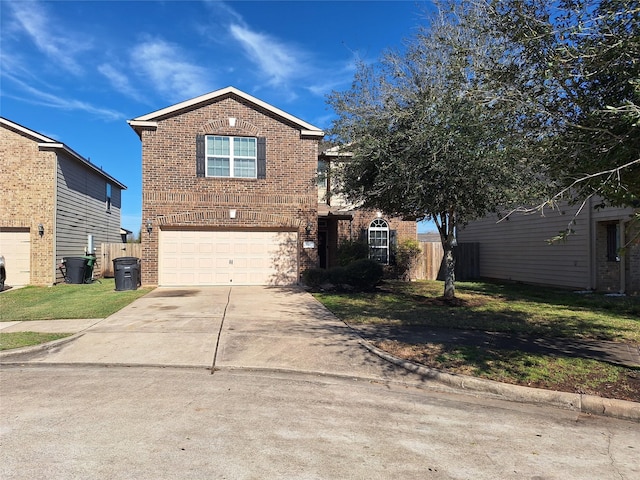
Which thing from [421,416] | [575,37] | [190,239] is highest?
[575,37]

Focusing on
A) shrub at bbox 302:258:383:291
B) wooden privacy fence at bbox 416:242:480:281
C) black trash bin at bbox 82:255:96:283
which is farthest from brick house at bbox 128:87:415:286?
wooden privacy fence at bbox 416:242:480:281

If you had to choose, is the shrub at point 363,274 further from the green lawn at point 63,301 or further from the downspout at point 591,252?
the downspout at point 591,252

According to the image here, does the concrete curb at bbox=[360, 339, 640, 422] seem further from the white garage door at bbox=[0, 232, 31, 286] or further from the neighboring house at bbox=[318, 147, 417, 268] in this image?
the white garage door at bbox=[0, 232, 31, 286]

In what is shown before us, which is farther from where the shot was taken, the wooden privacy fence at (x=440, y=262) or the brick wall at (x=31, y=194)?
the wooden privacy fence at (x=440, y=262)

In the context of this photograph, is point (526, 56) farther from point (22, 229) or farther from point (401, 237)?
point (22, 229)

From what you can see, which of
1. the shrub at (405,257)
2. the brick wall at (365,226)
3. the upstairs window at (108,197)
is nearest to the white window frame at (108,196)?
the upstairs window at (108,197)

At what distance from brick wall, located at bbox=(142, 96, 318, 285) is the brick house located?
0.03 m

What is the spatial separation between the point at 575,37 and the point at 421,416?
465 centimetres

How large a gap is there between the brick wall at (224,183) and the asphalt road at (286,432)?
9927 millimetres

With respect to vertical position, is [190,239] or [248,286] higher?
[190,239]

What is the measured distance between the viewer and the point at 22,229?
16.8 m

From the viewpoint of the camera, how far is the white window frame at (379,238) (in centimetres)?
1952

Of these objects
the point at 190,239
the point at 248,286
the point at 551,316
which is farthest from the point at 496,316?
the point at 190,239

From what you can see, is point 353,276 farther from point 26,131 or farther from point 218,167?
point 26,131
